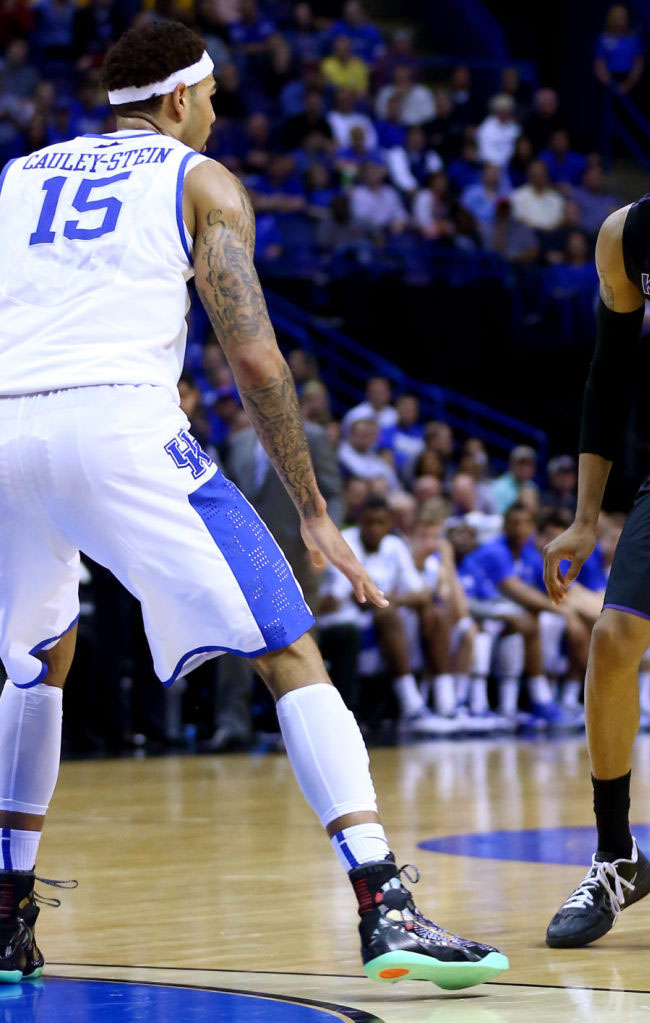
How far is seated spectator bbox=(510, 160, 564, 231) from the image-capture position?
15.5 meters

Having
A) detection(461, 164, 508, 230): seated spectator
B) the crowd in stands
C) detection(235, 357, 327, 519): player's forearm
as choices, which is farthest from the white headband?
detection(461, 164, 508, 230): seated spectator

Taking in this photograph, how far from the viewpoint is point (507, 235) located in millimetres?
15102

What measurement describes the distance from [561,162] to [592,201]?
75cm

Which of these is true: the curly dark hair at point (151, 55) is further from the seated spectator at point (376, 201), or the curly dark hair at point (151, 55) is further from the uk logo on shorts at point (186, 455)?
the seated spectator at point (376, 201)

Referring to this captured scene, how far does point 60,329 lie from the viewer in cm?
304

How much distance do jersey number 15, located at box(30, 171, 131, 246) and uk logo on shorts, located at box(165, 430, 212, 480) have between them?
415 millimetres

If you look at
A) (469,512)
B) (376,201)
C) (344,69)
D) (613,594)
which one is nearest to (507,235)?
(376,201)

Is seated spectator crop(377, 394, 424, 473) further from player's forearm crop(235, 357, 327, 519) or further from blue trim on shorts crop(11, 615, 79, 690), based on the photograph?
player's forearm crop(235, 357, 327, 519)

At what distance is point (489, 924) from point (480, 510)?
27.9ft

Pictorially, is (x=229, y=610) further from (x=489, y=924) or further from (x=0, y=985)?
(x=489, y=924)

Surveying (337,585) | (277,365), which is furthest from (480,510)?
(277,365)

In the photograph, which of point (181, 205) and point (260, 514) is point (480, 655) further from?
point (181, 205)

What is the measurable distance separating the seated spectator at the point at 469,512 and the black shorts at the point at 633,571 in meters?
7.76

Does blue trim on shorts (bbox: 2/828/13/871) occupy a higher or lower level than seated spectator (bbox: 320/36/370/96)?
higher
